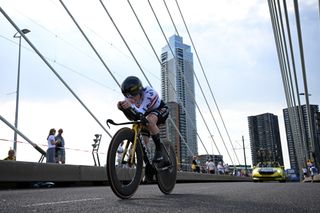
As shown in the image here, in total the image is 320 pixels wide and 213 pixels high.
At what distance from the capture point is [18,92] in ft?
58.5

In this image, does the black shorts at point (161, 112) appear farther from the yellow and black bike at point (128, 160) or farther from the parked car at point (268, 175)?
the parked car at point (268, 175)

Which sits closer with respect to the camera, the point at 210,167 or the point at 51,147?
the point at 51,147

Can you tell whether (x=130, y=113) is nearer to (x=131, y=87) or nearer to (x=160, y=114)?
(x=131, y=87)

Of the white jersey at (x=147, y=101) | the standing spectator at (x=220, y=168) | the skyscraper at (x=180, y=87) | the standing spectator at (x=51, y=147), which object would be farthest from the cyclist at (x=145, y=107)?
the standing spectator at (x=220, y=168)

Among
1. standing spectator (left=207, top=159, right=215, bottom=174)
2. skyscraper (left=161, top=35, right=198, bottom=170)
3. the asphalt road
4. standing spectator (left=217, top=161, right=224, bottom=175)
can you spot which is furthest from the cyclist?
standing spectator (left=217, top=161, right=224, bottom=175)

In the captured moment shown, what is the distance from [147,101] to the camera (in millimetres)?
4203

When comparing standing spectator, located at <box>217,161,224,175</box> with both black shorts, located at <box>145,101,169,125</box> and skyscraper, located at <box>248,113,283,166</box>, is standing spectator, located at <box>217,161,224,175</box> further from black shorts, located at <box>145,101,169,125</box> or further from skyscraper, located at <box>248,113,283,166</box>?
skyscraper, located at <box>248,113,283,166</box>

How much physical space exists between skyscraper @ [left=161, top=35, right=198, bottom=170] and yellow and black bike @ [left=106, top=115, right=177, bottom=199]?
1516cm

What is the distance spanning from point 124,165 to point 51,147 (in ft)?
21.5

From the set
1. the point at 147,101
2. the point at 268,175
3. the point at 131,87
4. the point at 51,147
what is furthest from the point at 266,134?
the point at 131,87

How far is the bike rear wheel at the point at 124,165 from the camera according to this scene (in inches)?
139

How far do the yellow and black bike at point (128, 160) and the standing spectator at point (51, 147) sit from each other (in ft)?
19.5

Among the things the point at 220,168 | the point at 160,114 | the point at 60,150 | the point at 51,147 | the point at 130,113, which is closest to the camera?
the point at 130,113

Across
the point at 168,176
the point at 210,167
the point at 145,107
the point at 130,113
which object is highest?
the point at 145,107
